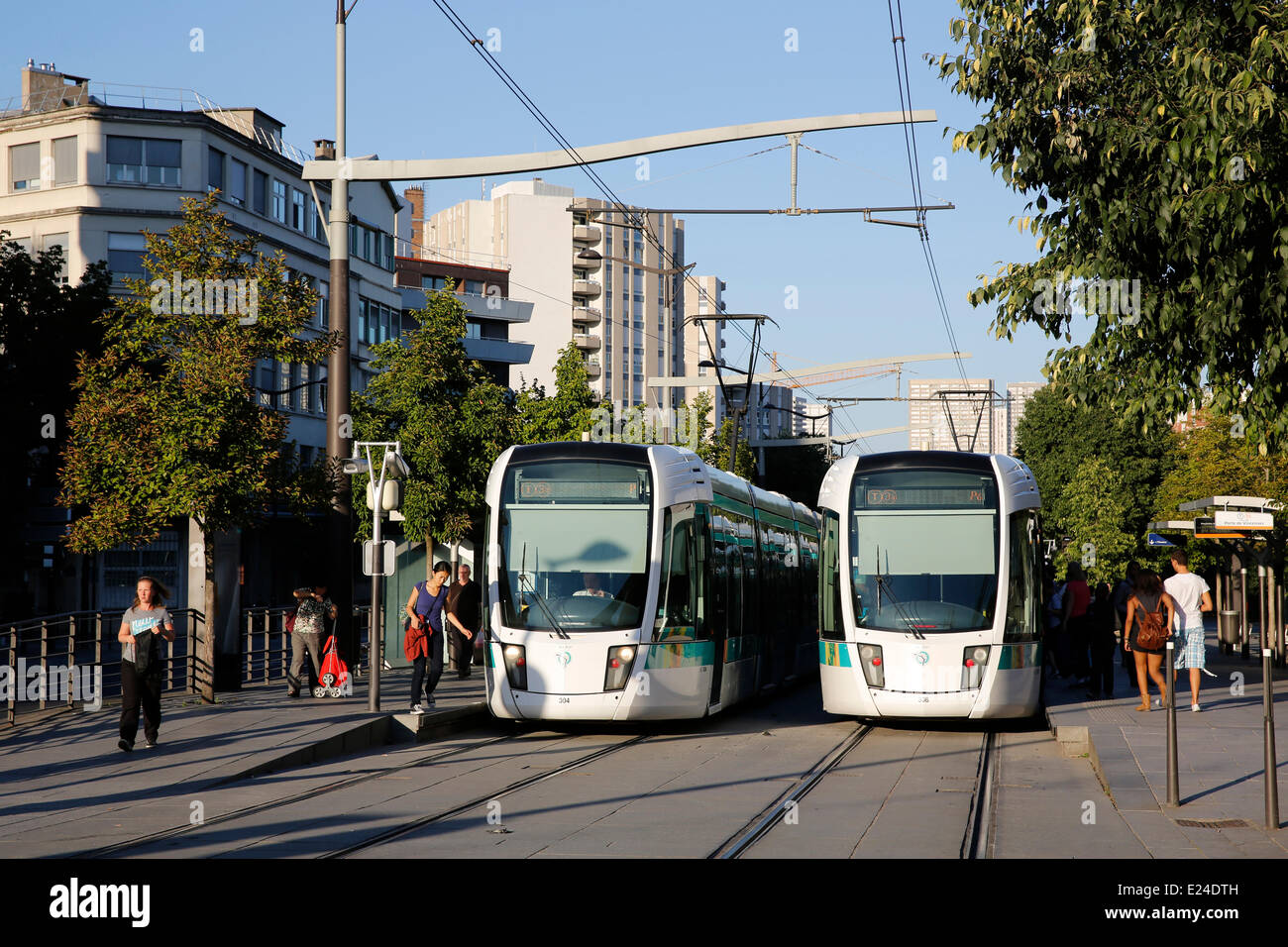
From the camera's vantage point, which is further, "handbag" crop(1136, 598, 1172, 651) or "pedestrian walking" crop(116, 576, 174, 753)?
"handbag" crop(1136, 598, 1172, 651)

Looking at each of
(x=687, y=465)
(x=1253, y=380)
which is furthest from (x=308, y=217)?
(x=1253, y=380)

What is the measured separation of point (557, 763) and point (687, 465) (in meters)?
4.47

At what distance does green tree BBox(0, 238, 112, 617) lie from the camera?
3875 cm

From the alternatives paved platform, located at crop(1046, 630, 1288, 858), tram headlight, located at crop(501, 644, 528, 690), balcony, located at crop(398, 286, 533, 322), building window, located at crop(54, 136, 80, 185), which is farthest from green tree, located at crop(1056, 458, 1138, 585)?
tram headlight, located at crop(501, 644, 528, 690)

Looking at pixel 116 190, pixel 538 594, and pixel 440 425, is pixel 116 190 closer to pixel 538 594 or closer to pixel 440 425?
pixel 440 425

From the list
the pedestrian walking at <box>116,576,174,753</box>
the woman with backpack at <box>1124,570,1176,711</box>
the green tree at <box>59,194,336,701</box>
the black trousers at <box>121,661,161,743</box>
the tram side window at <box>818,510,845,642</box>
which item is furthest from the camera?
the green tree at <box>59,194,336,701</box>

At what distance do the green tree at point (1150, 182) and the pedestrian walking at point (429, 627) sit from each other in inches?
297

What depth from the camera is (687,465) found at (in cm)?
1741

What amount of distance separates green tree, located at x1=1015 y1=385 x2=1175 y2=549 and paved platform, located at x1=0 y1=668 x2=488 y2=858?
5290 cm

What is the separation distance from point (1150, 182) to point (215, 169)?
141ft

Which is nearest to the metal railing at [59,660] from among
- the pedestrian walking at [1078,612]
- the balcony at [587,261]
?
the pedestrian walking at [1078,612]

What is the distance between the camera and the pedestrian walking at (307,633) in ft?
64.1

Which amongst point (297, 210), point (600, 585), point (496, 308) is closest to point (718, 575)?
point (600, 585)

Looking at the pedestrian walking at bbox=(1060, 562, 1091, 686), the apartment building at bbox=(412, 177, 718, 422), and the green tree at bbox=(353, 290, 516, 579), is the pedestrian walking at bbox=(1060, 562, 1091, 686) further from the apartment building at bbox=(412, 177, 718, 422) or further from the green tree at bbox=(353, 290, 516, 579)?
the apartment building at bbox=(412, 177, 718, 422)
